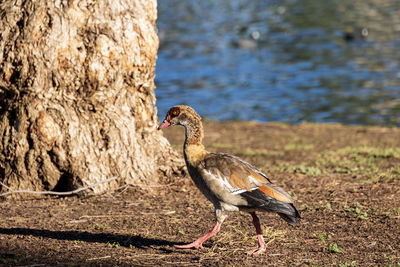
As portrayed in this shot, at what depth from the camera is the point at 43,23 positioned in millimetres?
8312

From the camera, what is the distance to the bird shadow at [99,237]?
6.55 m

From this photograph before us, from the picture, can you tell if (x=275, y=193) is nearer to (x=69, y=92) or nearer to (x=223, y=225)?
(x=223, y=225)

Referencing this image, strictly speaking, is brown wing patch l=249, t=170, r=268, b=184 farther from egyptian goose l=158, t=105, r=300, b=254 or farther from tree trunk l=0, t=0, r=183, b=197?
tree trunk l=0, t=0, r=183, b=197

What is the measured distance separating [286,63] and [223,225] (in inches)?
850

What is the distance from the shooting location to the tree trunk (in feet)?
27.2

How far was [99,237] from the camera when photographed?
22.3ft

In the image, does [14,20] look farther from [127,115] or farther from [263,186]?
[263,186]

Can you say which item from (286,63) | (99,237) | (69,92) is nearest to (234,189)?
(99,237)

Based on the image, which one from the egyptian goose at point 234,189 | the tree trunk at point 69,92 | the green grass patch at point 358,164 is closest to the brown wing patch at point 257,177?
the egyptian goose at point 234,189

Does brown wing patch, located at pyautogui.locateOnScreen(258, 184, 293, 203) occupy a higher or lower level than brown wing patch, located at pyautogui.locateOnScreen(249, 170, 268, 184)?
lower

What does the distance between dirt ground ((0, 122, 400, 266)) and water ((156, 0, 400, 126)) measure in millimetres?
8805

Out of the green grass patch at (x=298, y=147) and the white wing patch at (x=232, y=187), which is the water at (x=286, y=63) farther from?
the white wing patch at (x=232, y=187)

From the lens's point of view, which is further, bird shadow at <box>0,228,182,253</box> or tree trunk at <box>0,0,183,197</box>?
tree trunk at <box>0,0,183,197</box>

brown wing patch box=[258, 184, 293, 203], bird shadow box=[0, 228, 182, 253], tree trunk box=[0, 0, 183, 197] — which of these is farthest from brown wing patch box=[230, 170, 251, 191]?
tree trunk box=[0, 0, 183, 197]
